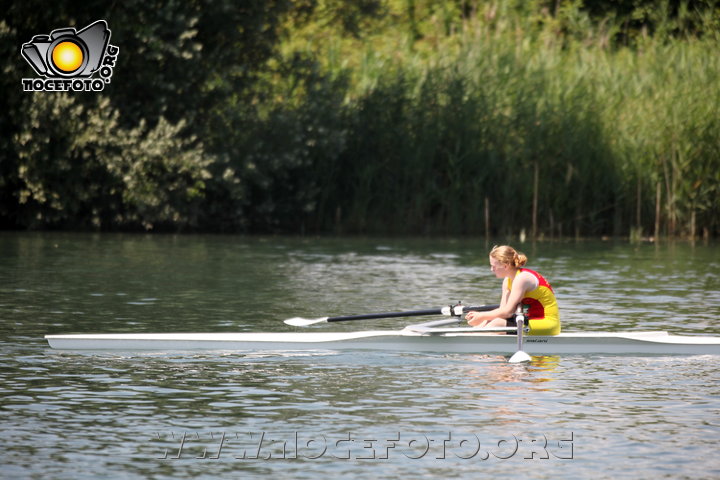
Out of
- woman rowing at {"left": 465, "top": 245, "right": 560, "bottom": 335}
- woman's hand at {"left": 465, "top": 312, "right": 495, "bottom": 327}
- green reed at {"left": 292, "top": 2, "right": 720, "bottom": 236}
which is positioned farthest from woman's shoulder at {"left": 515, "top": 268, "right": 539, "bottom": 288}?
green reed at {"left": 292, "top": 2, "right": 720, "bottom": 236}

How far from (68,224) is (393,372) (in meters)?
20.3

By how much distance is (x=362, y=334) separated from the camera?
12.5 m

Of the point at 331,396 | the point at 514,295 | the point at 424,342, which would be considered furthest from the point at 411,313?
the point at 331,396

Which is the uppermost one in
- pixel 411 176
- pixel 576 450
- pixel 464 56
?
pixel 464 56

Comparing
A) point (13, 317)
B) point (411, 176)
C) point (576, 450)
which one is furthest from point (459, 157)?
point (576, 450)

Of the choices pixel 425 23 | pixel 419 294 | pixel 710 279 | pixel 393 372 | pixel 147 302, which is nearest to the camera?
pixel 393 372

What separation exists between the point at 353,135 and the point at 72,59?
687 cm

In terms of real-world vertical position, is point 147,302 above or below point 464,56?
below

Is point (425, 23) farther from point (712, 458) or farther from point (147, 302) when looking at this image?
point (712, 458)

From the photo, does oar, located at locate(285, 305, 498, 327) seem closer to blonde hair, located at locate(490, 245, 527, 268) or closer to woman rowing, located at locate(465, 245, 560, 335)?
woman rowing, located at locate(465, 245, 560, 335)

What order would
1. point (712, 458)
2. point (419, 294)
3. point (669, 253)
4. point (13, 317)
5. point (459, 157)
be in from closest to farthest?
point (712, 458) → point (13, 317) → point (419, 294) → point (669, 253) → point (459, 157)

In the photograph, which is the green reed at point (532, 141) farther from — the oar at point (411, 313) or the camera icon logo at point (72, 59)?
the oar at point (411, 313)

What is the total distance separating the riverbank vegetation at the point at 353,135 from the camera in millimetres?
27688

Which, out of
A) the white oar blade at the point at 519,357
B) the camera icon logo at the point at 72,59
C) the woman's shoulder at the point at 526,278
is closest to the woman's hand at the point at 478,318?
the woman's shoulder at the point at 526,278
